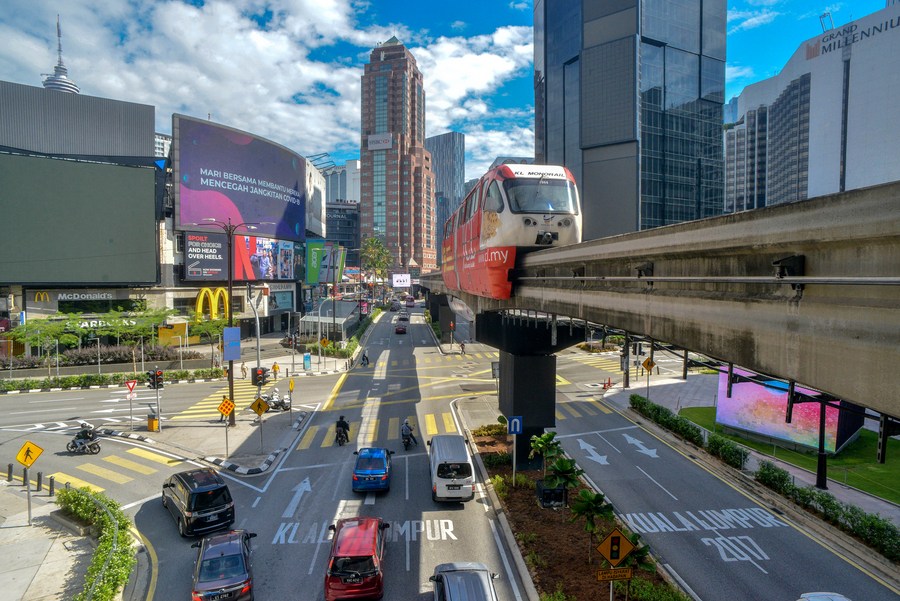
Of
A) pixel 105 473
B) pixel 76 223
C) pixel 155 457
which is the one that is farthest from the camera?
pixel 76 223

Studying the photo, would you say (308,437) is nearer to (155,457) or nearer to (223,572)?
(155,457)

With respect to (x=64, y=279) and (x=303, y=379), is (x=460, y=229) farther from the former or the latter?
(x=64, y=279)

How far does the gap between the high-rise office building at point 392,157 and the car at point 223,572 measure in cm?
15828

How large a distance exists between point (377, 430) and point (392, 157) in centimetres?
15139

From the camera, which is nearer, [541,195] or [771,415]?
[541,195]

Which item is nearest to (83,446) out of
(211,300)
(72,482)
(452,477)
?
(72,482)

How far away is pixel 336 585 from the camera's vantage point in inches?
482

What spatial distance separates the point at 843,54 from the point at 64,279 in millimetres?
153309

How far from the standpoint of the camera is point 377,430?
27969 millimetres

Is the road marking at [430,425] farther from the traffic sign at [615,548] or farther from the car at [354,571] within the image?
the traffic sign at [615,548]

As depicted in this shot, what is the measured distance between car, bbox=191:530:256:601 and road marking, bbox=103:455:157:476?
10557 millimetres

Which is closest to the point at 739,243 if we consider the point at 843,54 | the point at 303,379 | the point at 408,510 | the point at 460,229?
the point at 408,510

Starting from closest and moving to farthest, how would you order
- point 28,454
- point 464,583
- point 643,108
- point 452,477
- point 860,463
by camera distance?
point 464,583, point 28,454, point 452,477, point 860,463, point 643,108

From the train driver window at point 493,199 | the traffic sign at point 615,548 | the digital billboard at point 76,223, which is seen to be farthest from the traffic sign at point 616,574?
the digital billboard at point 76,223
